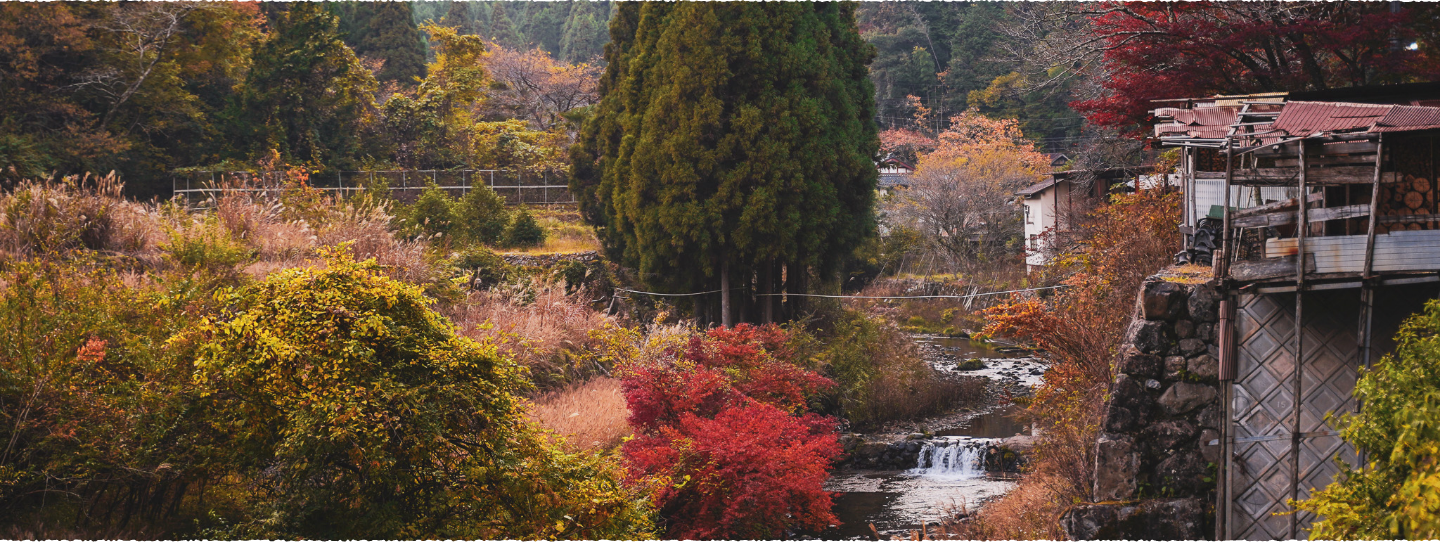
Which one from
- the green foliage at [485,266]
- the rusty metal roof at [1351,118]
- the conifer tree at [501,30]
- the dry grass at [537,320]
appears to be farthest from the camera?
the conifer tree at [501,30]

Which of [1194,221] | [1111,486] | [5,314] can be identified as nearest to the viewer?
[5,314]

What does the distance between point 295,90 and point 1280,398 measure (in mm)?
26308

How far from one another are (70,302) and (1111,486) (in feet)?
31.1

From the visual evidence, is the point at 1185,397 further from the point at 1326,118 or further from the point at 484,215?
the point at 484,215

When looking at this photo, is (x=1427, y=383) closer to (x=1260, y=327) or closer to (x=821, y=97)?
(x=1260, y=327)

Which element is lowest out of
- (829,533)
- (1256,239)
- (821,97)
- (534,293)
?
(829,533)

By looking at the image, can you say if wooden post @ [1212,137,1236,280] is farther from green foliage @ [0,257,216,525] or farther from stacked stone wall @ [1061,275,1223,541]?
green foliage @ [0,257,216,525]

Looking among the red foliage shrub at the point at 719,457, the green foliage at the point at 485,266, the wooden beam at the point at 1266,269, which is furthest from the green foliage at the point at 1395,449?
the green foliage at the point at 485,266

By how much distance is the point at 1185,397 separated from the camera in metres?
8.76

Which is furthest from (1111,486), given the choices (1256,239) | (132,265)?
(132,265)

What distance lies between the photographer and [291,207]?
16.0 meters

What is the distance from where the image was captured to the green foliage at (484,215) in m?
23.3

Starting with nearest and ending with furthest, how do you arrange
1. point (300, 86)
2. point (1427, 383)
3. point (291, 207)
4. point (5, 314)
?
1. point (1427, 383)
2. point (5, 314)
3. point (291, 207)
4. point (300, 86)

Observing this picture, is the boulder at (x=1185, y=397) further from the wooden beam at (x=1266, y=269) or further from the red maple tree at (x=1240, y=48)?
the red maple tree at (x=1240, y=48)
